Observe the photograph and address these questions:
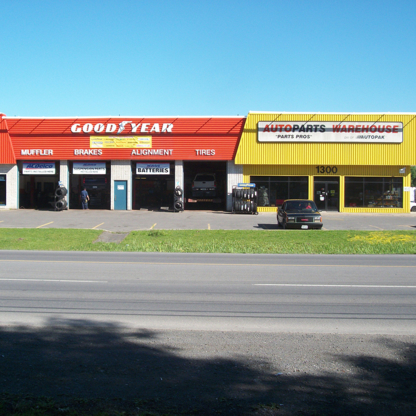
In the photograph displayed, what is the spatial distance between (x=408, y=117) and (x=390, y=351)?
33386mm

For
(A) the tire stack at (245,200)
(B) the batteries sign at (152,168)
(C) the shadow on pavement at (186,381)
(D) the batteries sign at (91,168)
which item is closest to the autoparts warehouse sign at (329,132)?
(A) the tire stack at (245,200)

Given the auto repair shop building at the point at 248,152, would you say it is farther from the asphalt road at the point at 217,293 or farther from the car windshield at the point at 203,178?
the asphalt road at the point at 217,293

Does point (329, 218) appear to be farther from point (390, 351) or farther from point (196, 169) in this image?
point (390, 351)

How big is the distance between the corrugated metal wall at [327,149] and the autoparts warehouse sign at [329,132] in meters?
0.32

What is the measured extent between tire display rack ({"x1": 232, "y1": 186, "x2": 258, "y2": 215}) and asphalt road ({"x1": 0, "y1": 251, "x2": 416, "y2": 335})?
19186mm

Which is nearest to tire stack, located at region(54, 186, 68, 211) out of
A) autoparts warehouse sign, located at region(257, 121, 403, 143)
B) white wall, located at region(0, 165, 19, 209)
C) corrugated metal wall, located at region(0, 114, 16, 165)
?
white wall, located at region(0, 165, 19, 209)

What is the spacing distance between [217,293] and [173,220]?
20318 millimetres

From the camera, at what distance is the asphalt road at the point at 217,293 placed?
7105mm

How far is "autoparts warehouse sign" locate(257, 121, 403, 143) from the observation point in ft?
114

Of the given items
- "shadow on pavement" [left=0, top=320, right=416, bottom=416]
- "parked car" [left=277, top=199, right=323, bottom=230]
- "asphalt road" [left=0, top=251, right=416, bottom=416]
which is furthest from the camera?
"parked car" [left=277, top=199, right=323, bottom=230]

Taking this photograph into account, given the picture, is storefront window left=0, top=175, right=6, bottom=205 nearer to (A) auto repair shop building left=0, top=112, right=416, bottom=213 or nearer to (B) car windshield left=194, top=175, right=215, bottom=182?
(A) auto repair shop building left=0, top=112, right=416, bottom=213

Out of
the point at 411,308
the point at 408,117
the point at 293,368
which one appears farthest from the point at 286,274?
the point at 408,117

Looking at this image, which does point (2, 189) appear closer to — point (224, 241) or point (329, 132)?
point (224, 241)

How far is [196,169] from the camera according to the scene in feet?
136
